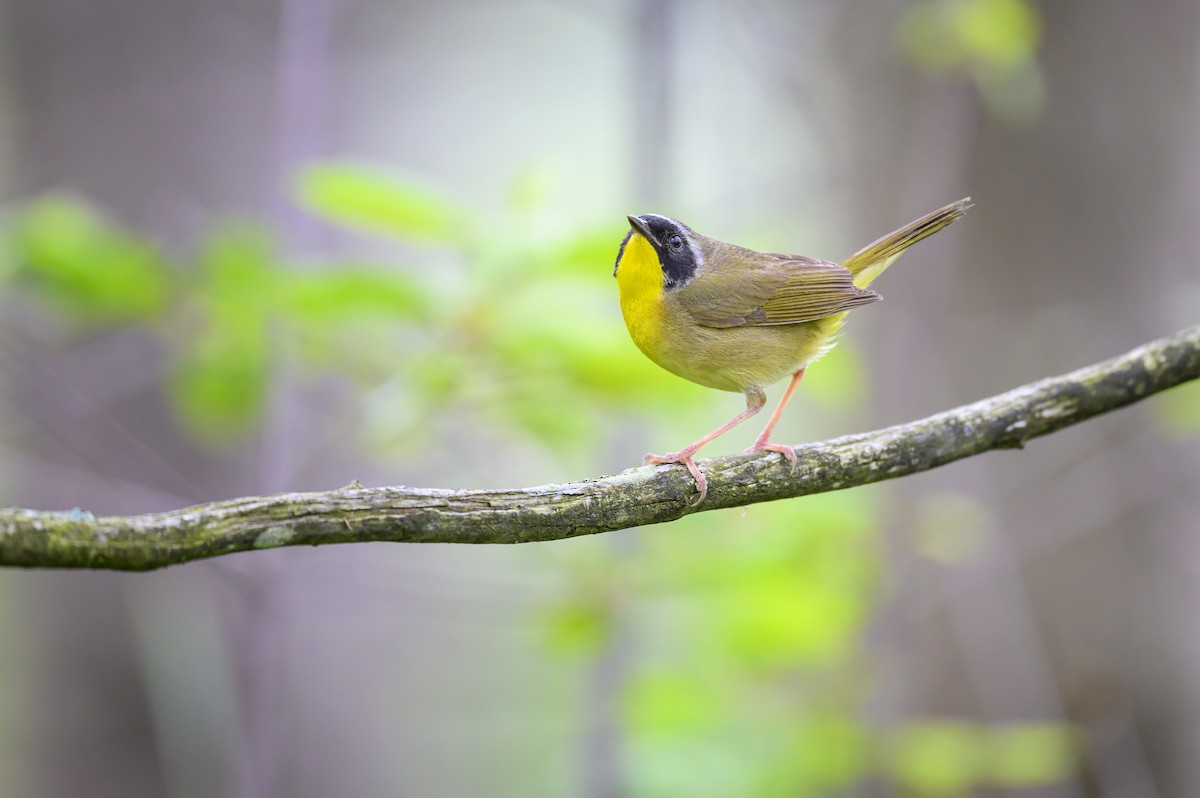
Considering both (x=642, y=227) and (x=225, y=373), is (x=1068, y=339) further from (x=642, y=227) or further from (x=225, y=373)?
(x=225, y=373)

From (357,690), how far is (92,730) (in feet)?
11.2

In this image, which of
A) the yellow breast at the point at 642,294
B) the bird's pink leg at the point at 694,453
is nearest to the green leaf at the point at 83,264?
the yellow breast at the point at 642,294

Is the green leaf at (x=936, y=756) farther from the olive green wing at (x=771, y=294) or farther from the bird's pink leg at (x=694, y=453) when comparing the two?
the olive green wing at (x=771, y=294)

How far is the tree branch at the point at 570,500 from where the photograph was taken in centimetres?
180

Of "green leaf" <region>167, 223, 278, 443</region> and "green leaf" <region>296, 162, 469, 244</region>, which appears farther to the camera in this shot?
"green leaf" <region>167, 223, 278, 443</region>

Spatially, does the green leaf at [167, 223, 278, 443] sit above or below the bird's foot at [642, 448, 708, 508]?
above

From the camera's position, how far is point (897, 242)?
3508mm

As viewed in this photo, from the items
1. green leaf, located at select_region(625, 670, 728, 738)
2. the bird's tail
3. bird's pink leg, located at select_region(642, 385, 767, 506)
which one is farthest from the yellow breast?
green leaf, located at select_region(625, 670, 728, 738)

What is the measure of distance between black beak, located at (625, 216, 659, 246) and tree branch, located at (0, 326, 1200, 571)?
822mm

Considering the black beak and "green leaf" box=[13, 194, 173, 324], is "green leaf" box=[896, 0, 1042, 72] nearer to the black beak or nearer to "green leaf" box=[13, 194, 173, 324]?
the black beak

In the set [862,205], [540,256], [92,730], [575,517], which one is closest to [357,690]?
[92,730]

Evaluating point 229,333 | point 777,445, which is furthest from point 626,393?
point 229,333

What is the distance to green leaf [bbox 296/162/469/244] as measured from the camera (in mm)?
2916

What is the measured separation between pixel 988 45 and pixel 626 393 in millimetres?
2483
